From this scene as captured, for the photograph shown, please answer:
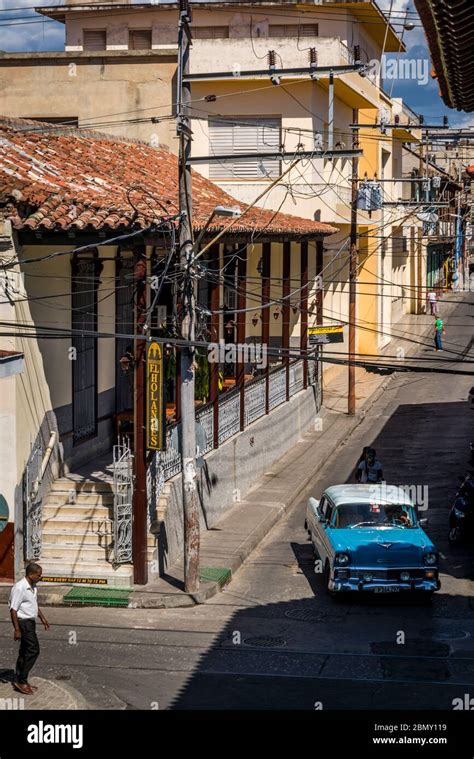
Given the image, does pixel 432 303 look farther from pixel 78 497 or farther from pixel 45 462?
pixel 45 462

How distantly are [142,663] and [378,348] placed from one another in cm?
3163

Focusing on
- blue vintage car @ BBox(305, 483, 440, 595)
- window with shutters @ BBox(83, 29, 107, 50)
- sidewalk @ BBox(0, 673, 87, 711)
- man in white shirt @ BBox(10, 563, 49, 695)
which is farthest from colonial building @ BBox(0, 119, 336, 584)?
window with shutters @ BBox(83, 29, 107, 50)

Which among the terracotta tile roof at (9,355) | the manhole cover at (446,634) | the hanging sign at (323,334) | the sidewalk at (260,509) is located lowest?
the manhole cover at (446,634)

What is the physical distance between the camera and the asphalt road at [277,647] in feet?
47.0

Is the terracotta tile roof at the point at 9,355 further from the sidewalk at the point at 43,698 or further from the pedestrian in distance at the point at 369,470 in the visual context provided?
the pedestrian in distance at the point at 369,470

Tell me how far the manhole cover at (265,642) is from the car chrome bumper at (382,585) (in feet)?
6.04

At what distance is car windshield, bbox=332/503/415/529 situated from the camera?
63.3ft

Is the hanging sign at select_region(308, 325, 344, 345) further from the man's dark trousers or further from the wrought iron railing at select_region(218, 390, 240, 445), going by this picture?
the man's dark trousers

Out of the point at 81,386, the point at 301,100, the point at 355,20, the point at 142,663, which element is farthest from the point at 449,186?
the point at 142,663

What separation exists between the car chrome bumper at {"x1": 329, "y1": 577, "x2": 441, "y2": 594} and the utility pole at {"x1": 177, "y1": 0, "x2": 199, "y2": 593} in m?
2.19

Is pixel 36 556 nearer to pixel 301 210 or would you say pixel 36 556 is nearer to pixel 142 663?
pixel 142 663

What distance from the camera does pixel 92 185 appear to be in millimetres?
20891

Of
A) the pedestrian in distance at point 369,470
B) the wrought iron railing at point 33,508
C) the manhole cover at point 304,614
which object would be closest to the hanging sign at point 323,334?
the pedestrian in distance at point 369,470

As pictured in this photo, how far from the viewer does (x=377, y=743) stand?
12.1 metres
